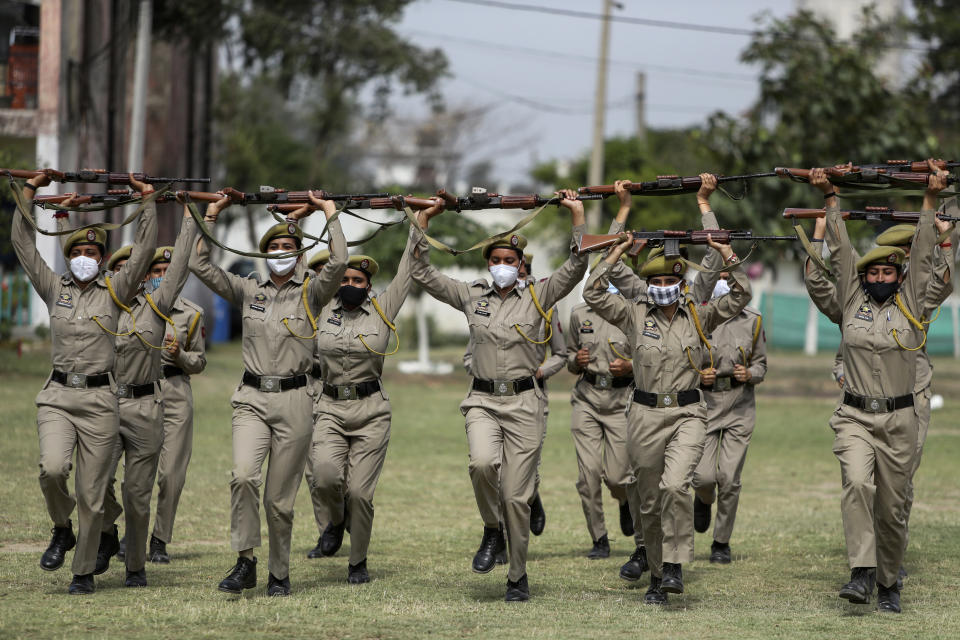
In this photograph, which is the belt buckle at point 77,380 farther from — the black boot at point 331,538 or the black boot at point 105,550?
the black boot at point 331,538

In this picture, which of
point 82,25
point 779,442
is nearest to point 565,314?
point 82,25

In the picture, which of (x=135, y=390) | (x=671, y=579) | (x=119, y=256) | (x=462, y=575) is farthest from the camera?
(x=119, y=256)

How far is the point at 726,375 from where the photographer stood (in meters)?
11.2

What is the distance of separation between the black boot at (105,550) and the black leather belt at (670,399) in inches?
158

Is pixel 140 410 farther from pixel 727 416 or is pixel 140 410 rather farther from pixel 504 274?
pixel 727 416

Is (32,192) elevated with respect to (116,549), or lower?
elevated

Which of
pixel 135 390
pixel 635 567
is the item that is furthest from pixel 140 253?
pixel 635 567

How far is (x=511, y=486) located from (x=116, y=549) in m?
3.05

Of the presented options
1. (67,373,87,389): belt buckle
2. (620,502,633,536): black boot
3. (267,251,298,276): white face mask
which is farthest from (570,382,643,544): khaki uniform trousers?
(67,373,87,389): belt buckle

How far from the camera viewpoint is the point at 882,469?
28.3 feet

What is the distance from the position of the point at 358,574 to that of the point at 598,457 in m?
2.57

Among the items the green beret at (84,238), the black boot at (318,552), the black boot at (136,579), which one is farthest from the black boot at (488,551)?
the green beret at (84,238)

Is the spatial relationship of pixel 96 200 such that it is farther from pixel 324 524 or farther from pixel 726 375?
pixel 726 375

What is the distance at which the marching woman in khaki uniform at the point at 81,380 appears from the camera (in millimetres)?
8617
